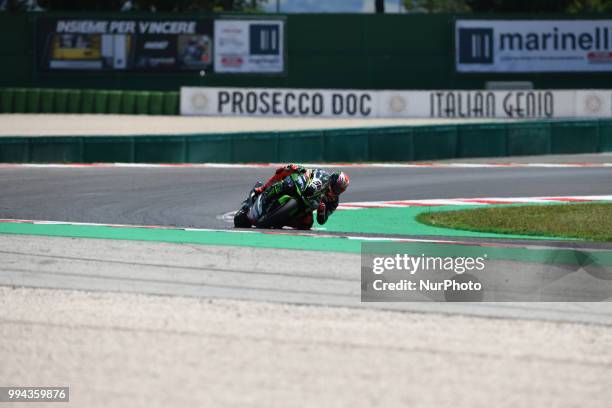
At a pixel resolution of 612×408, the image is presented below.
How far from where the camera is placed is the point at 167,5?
178 feet

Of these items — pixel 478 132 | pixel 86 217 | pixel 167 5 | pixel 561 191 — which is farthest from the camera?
pixel 167 5

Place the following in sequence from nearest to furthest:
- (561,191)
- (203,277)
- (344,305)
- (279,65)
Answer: (344,305) < (203,277) < (561,191) < (279,65)

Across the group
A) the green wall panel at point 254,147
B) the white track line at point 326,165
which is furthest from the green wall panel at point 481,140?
the green wall panel at point 254,147

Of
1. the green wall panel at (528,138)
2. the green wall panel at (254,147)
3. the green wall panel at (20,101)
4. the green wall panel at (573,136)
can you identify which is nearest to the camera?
the green wall panel at (254,147)

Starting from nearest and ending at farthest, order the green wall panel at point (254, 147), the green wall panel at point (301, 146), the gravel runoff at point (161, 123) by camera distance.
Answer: the green wall panel at point (254, 147), the green wall panel at point (301, 146), the gravel runoff at point (161, 123)

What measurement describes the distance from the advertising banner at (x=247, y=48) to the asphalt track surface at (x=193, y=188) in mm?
19625

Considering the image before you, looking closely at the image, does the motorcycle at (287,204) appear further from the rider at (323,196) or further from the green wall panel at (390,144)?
the green wall panel at (390,144)

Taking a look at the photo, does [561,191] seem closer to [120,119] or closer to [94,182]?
[94,182]

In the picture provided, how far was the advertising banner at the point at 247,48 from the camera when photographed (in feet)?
138

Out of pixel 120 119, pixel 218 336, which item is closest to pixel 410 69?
pixel 120 119

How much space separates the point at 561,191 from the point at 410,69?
24.2 meters

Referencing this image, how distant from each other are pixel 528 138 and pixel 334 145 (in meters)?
5.38

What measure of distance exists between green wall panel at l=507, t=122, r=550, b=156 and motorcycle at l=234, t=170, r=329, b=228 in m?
14.7

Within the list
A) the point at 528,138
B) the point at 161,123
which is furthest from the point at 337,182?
the point at 161,123
